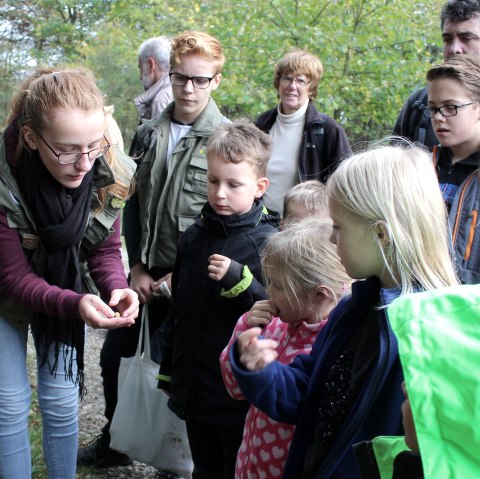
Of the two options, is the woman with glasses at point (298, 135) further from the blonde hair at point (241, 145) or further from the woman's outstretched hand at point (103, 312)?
the woman's outstretched hand at point (103, 312)

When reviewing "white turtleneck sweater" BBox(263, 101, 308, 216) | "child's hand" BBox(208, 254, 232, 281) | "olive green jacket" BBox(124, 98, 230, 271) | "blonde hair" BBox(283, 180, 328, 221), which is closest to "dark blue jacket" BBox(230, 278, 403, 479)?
"child's hand" BBox(208, 254, 232, 281)

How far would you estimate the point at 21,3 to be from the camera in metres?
17.5

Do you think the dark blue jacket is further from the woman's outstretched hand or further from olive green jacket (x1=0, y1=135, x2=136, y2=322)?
olive green jacket (x1=0, y1=135, x2=136, y2=322)

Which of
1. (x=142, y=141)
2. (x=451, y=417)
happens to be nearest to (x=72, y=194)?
(x=142, y=141)

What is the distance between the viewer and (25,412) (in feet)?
8.88

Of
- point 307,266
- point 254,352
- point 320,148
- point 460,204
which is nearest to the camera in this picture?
point 254,352

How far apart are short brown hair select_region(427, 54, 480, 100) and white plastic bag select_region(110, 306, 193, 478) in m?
1.87

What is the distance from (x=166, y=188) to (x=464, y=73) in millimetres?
1508

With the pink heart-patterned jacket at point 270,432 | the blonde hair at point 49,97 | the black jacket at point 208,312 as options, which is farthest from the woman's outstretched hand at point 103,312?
the blonde hair at point 49,97

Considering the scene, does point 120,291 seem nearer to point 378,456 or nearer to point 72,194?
point 72,194

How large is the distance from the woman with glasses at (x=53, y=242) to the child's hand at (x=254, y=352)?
0.87 m

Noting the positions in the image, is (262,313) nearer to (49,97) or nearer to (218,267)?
Result: (218,267)

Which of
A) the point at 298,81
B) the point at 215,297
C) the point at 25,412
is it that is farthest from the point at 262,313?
the point at 298,81

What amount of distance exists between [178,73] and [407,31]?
827 centimetres
